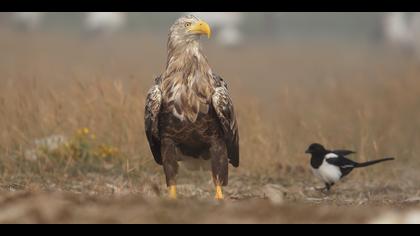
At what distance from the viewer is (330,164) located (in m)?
9.07

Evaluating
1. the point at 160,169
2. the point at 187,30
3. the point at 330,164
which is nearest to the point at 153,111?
the point at 187,30

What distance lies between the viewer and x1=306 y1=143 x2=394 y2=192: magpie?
29.4ft

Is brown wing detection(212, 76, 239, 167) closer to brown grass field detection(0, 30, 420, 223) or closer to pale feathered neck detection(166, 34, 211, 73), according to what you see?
pale feathered neck detection(166, 34, 211, 73)

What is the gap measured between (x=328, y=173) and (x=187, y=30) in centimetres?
280

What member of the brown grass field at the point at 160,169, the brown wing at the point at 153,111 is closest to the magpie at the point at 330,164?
the brown grass field at the point at 160,169

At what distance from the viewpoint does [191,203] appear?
511 centimetres

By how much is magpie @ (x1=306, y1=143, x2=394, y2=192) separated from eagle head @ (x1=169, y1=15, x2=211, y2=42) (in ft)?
8.86

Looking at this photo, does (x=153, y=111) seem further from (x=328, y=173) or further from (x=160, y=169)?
(x=328, y=173)

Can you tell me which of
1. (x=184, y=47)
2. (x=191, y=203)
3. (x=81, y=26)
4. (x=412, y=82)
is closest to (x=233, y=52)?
(x=81, y=26)

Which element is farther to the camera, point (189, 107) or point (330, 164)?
point (330, 164)

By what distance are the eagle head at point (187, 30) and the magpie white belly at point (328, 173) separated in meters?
2.67

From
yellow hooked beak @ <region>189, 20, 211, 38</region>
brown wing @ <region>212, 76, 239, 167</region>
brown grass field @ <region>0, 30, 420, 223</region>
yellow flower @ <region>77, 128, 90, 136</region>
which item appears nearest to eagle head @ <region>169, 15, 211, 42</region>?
yellow hooked beak @ <region>189, 20, 211, 38</region>
